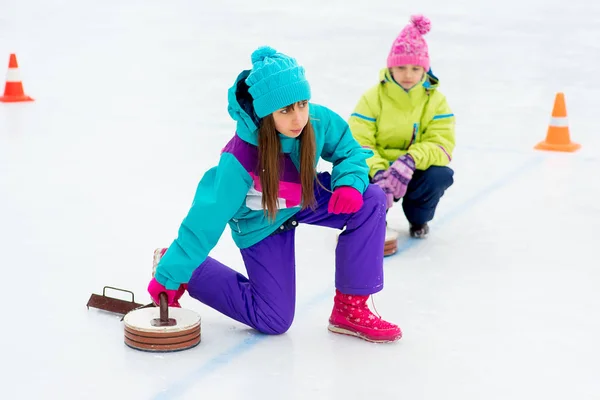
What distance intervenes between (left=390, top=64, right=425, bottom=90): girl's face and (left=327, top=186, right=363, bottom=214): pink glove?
3.78ft

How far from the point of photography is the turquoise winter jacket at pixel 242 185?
279cm

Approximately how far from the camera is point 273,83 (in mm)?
2740

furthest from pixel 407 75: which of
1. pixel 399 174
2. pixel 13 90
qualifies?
pixel 13 90

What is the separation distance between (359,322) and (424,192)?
1134mm

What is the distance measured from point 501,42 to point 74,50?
12.5 ft

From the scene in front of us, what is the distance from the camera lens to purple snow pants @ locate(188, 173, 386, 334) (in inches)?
117

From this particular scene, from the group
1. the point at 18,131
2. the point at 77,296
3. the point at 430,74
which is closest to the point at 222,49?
the point at 18,131

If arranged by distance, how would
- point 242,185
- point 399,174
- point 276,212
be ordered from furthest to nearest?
1. point 399,174
2. point 276,212
3. point 242,185

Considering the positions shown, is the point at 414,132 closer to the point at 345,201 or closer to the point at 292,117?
the point at 345,201

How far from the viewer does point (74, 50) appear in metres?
9.05

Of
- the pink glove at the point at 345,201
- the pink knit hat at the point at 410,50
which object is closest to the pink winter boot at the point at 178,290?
the pink glove at the point at 345,201

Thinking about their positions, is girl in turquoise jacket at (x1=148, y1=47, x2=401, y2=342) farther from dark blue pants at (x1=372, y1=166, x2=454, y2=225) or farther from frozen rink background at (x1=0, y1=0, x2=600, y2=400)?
dark blue pants at (x1=372, y1=166, x2=454, y2=225)

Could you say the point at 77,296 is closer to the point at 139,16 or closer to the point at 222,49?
the point at 222,49

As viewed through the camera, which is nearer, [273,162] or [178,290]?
[273,162]
